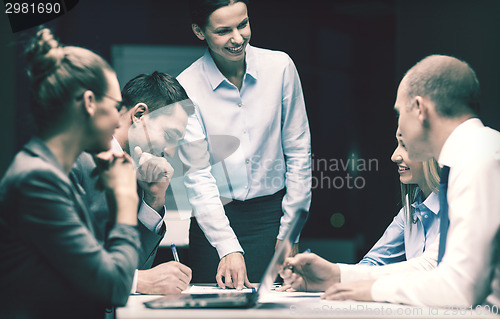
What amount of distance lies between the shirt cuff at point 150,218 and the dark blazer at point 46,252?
763 mm

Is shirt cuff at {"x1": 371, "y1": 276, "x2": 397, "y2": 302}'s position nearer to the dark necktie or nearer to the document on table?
the dark necktie

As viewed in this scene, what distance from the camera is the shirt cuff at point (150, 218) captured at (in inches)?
83.3

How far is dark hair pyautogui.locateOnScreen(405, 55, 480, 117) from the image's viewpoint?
1.55 m

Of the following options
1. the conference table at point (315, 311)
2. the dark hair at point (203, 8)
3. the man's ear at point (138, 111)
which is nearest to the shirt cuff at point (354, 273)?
the conference table at point (315, 311)

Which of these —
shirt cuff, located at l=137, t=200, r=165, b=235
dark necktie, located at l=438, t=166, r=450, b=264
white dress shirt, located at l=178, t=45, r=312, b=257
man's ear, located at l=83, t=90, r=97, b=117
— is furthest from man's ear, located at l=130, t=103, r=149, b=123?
dark necktie, located at l=438, t=166, r=450, b=264

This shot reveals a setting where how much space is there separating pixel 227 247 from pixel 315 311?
3.25 ft

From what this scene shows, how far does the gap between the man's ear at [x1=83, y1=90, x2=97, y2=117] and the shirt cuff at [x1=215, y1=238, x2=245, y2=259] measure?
1037 mm

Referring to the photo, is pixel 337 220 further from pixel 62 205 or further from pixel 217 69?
pixel 62 205

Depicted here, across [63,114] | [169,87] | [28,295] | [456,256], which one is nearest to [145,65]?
[169,87]

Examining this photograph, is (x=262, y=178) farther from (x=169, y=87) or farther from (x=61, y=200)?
(x=61, y=200)

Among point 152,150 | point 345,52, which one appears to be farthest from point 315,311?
point 345,52

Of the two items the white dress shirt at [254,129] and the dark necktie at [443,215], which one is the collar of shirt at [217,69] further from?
the dark necktie at [443,215]

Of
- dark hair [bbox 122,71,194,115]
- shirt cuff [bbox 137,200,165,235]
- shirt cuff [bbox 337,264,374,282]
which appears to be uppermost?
dark hair [bbox 122,71,194,115]

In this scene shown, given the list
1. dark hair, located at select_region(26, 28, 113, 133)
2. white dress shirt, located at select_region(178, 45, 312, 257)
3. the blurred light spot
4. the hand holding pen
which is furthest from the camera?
the blurred light spot
